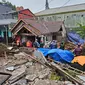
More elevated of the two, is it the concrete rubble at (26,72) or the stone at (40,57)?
the stone at (40,57)

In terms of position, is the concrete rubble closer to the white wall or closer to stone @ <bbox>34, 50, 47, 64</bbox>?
stone @ <bbox>34, 50, 47, 64</bbox>

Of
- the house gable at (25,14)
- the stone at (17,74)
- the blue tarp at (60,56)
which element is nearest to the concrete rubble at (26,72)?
the stone at (17,74)

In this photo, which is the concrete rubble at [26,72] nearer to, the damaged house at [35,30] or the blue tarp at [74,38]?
the damaged house at [35,30]

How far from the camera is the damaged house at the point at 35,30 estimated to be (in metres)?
17.8

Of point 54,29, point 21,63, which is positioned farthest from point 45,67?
→ point 54,29

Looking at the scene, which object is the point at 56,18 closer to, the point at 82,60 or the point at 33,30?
the point at 33,30

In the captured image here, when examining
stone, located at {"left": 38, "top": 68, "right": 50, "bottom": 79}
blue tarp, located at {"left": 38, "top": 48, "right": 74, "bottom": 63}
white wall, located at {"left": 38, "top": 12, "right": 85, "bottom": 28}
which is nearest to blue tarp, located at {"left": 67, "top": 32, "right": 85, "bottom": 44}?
white wall, located at {"left": 38, "top": 12, "right": 85, "bottom": 28}

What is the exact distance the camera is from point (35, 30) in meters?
17.8

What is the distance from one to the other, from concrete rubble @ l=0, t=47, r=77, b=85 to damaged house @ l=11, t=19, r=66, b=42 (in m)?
5.37

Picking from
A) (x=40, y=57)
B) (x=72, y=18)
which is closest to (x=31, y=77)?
(x=40, y=57)

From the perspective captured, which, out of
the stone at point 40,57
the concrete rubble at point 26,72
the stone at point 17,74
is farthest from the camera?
the stone at point 40,57

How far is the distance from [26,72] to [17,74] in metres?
0.64

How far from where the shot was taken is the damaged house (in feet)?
58.5

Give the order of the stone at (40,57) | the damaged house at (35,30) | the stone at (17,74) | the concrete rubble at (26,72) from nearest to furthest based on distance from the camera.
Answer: the concrete rubble at (26,72), the stone at (17,74), the stone at (40,57), the damaged house at (35,30)
